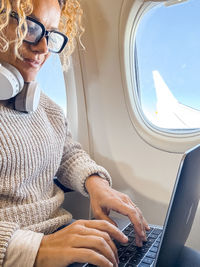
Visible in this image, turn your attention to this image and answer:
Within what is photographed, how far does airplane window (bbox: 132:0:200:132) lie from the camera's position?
1.29 meters

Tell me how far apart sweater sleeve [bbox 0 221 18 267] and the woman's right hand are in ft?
0.25

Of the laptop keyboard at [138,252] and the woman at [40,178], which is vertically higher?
the woman at [40,178]

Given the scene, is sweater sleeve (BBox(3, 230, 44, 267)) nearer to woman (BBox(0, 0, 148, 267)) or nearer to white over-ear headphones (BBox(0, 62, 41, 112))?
woman (BBox(0, 0, 148, 267))

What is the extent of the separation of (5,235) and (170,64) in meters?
1.04

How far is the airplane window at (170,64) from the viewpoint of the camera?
1.29 m

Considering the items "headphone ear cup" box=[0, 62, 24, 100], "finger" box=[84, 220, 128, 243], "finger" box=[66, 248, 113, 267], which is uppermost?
"headphone ear cup" box=[0, 62, 24, 100]

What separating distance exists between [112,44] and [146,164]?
1.95 feet

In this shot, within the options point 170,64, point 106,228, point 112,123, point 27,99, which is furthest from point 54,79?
point 106,228

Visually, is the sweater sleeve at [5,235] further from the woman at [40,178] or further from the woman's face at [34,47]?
the woman's face at [34,47]

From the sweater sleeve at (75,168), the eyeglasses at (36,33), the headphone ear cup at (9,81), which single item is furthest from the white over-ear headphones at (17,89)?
the sweater sleeve at (75,168)

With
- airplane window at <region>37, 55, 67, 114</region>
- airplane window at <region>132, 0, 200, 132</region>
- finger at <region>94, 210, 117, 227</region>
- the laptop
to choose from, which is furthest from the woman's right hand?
airplane window at <region>37, 55, 67, 114</region>

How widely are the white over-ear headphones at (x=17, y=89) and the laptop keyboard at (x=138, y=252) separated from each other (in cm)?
51

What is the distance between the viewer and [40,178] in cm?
98

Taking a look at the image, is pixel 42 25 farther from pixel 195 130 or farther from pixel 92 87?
pixel 195 130
